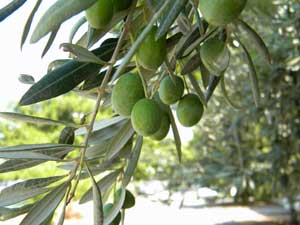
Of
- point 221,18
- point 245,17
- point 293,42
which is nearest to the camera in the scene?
point 221,18

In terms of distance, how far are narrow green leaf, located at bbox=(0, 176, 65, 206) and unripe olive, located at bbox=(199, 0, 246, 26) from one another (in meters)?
0.39

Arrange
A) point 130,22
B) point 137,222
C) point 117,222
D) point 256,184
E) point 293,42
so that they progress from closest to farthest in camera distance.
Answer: point 130,22
point 117,222
point 293,42
point 256,184
point 137,222

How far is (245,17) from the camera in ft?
9.79

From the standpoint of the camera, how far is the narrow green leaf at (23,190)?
0.78 meters

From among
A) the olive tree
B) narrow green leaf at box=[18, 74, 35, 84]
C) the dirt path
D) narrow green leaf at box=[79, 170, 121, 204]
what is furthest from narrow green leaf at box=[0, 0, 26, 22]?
the dirt path

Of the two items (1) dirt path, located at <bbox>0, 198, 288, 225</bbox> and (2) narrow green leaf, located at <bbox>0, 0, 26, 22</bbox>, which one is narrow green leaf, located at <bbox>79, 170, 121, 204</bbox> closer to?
(2) narrow green leaf, located at <bbox>0, 0, 26, 22</bbox>

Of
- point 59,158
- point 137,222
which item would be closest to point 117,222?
point 59,158

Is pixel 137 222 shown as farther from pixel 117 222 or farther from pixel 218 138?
pixel 117 222

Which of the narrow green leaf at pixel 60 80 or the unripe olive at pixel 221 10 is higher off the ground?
the unripe olive at pixel 221 10

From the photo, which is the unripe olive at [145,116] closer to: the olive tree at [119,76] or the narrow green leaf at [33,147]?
the olive tree at [119,76]

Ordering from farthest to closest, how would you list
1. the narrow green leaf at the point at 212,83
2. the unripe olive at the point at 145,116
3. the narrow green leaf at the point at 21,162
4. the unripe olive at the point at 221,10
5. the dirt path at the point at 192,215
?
the dirt path at the point at 192,215 → the narrow green leaf at the point at 212,83 → the narrow green leaf at the point at 21,162 → the unripe olive at the point at 145,116 → the unripe olive at the point at 221,10

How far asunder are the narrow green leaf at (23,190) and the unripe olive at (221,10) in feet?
1.29

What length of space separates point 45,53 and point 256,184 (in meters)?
3.45

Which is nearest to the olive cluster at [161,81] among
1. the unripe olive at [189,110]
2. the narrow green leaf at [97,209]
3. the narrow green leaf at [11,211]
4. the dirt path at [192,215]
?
the unripe olive at [189,110]
